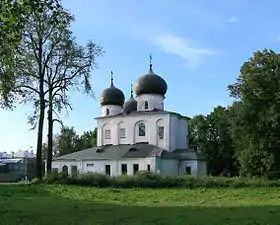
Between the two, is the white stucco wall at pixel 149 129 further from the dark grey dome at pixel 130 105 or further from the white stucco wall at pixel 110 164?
the white stucco wall at pixel 110 164

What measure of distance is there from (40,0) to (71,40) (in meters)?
32.1

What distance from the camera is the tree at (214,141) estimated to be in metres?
70.4

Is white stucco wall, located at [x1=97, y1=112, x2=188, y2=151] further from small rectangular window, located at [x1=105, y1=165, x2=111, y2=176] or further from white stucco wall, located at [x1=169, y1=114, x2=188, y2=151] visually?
small rectangular window, located at [x1=105, y1=165, x2=111, y2=176]

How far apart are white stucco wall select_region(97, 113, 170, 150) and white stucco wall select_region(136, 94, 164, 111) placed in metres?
1.25

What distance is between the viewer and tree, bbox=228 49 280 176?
44344 millimetres

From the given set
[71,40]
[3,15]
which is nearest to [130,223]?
[3,15]

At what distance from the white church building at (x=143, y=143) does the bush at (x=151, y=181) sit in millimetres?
20037

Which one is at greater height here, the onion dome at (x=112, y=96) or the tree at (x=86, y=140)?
the onion dome at (x=112, y=96)

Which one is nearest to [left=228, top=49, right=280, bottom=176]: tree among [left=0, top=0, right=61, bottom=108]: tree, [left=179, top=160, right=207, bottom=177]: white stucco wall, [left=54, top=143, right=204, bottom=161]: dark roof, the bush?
the bush

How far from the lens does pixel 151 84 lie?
2594 inches

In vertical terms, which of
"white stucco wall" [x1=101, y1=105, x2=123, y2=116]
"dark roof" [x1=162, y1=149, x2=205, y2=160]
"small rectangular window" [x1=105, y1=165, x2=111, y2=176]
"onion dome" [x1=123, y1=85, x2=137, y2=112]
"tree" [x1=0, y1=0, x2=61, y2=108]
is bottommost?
"small rectangular window" [x1=105, y1=165, x2=111, y2=176]

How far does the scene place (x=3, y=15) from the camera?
10.4 m

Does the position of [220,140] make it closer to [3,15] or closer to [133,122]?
[133,122]

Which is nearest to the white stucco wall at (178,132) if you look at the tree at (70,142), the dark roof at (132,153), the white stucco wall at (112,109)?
the dark roof at (132,153)
